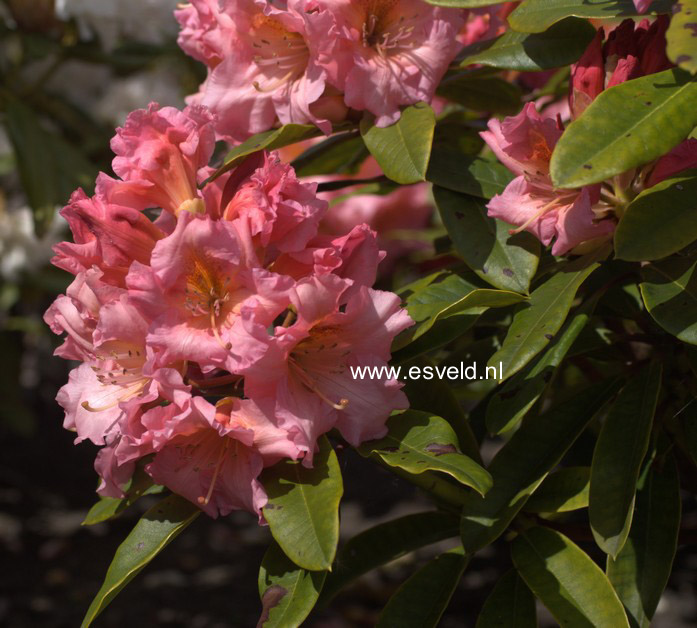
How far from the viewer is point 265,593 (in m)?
0.79

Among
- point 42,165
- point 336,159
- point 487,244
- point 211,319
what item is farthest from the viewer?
point 42,165

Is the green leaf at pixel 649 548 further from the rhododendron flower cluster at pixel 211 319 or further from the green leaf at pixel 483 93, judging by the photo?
the green leaf at pixel 483 93

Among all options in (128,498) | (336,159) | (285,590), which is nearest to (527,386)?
(285,590)

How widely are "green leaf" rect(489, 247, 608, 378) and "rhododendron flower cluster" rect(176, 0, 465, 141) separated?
0.23m

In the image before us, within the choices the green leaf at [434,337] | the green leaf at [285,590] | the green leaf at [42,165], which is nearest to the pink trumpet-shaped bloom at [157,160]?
the green leaf at [434,337]

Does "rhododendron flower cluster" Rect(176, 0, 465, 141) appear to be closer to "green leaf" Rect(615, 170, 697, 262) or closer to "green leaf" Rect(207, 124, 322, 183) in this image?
"green leaf" Rect(207, 124, 322, 183)

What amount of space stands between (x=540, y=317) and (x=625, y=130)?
0.57 feet

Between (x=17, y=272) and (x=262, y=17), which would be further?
(x=17, y=272)

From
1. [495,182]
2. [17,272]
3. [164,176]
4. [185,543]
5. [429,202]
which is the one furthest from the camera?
[185,543]

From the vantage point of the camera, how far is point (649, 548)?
87 cm

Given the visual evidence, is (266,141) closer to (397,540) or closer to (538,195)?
(538,195)

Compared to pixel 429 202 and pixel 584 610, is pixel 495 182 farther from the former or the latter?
pixel 429 202

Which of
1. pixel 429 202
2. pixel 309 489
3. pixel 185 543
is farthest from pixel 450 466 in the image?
pixel 185 543

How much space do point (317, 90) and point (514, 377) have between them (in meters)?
0.34
